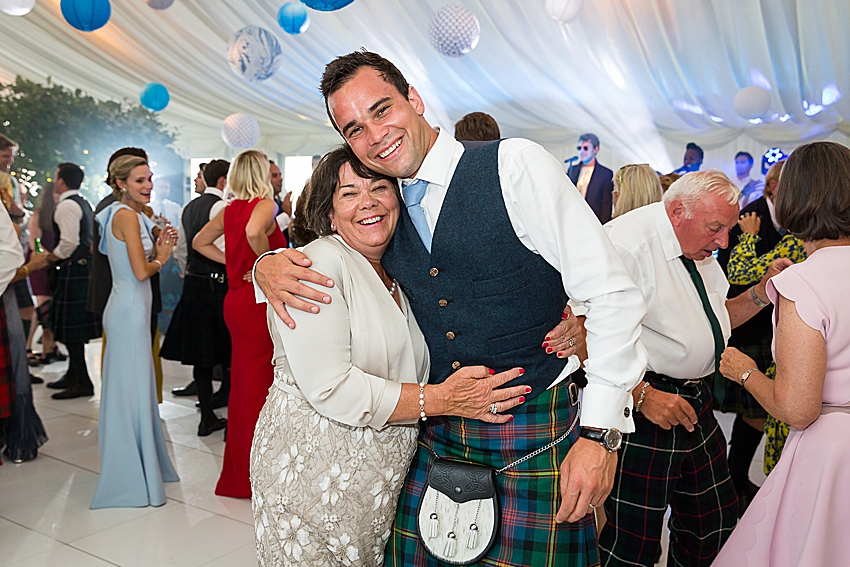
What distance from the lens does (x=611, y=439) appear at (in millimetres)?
1282

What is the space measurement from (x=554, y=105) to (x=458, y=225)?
6352mm

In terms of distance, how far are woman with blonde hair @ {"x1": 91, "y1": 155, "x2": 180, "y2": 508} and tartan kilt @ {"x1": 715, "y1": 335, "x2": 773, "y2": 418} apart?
101 inches

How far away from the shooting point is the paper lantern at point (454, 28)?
515cm

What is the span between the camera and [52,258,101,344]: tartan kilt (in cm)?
521

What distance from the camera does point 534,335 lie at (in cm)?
138

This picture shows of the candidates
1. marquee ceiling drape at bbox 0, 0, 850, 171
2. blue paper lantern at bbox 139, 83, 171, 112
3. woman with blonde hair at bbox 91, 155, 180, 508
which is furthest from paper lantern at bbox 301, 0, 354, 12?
blue paper lantern at bbox 139, 83, 171, 112

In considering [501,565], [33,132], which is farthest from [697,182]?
[33,132]

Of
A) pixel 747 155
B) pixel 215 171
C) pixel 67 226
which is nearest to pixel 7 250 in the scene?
pixel 215 171

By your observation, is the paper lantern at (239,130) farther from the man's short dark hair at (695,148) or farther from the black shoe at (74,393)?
the man's short dark hair at (695,148)

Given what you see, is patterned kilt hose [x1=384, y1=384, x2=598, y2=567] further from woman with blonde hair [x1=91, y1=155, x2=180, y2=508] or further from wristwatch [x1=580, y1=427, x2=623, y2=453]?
woman with blonde hair [x1=91, y1=155, x2=180, y2=508]

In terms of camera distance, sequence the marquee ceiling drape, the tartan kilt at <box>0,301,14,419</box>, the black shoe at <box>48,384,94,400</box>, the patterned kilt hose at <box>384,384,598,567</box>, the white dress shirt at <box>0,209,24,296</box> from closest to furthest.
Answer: the patterned kilt hose at <box>384,384,598,567</box> < the white dress shirt at <box>0,209,24,296</box> < the tartan kilt at <box>0,301,14,419</box> < the black shoe at <box>48,384,94,400</box> < the marquee ceiling drape

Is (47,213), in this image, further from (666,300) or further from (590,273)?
(590,273)

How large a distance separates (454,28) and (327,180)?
3.99m

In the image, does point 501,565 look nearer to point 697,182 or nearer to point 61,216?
point 697,182
